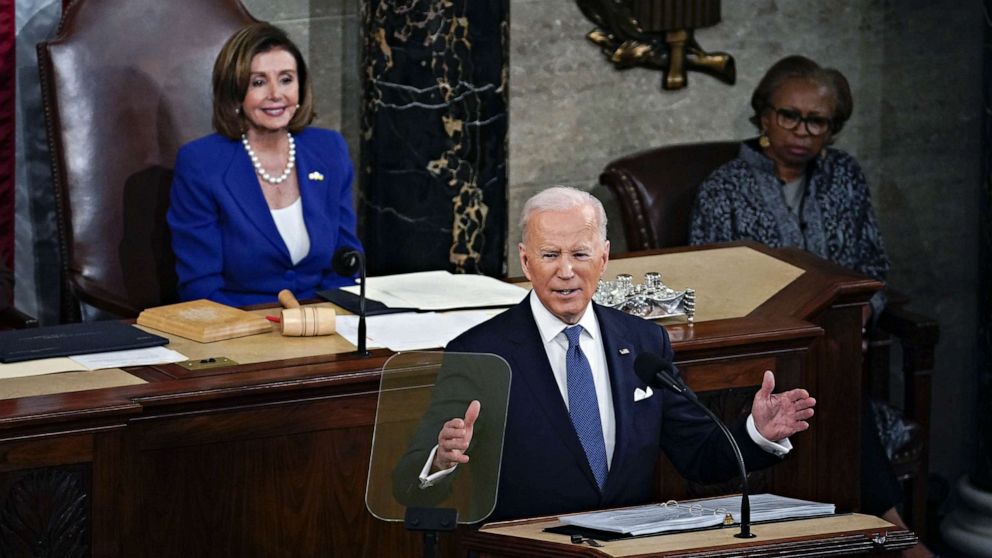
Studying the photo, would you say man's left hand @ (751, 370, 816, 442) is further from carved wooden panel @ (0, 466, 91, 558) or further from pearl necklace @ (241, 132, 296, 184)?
pearl necklace @ (241, 132, 296, 184)

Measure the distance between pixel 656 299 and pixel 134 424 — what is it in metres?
1.43

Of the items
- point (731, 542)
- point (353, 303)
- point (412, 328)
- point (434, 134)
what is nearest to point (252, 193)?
point (353, 303)

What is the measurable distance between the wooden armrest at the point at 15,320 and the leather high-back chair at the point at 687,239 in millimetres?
2093

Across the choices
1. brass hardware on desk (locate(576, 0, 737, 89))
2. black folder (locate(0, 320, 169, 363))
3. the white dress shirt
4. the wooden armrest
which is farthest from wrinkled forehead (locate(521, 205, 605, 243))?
brass hardware on desk (locate(576, 0, 737, 89))

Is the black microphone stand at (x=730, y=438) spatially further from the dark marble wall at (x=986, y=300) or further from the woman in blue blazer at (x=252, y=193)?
the dark marble wall at (x=986, y=300)

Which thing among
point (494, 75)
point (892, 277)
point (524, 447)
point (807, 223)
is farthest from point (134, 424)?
point (892, 277)

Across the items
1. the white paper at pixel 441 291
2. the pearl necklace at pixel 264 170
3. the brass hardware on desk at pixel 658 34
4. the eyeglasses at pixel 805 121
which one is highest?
the brass hardware on desk at pixel 658 34

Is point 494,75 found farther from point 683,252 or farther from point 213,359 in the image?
point 213,359

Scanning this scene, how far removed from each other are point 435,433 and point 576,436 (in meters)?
0.56

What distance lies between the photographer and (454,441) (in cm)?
311

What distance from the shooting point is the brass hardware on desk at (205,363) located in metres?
4.09

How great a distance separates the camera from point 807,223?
20.0ft

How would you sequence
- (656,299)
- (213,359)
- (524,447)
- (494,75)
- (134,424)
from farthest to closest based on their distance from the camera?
(494,75) → (656,299) → (213,359) → (134,424) → (524,447)

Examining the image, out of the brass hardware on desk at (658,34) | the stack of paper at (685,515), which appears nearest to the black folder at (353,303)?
the stack of paper at (685,515)
